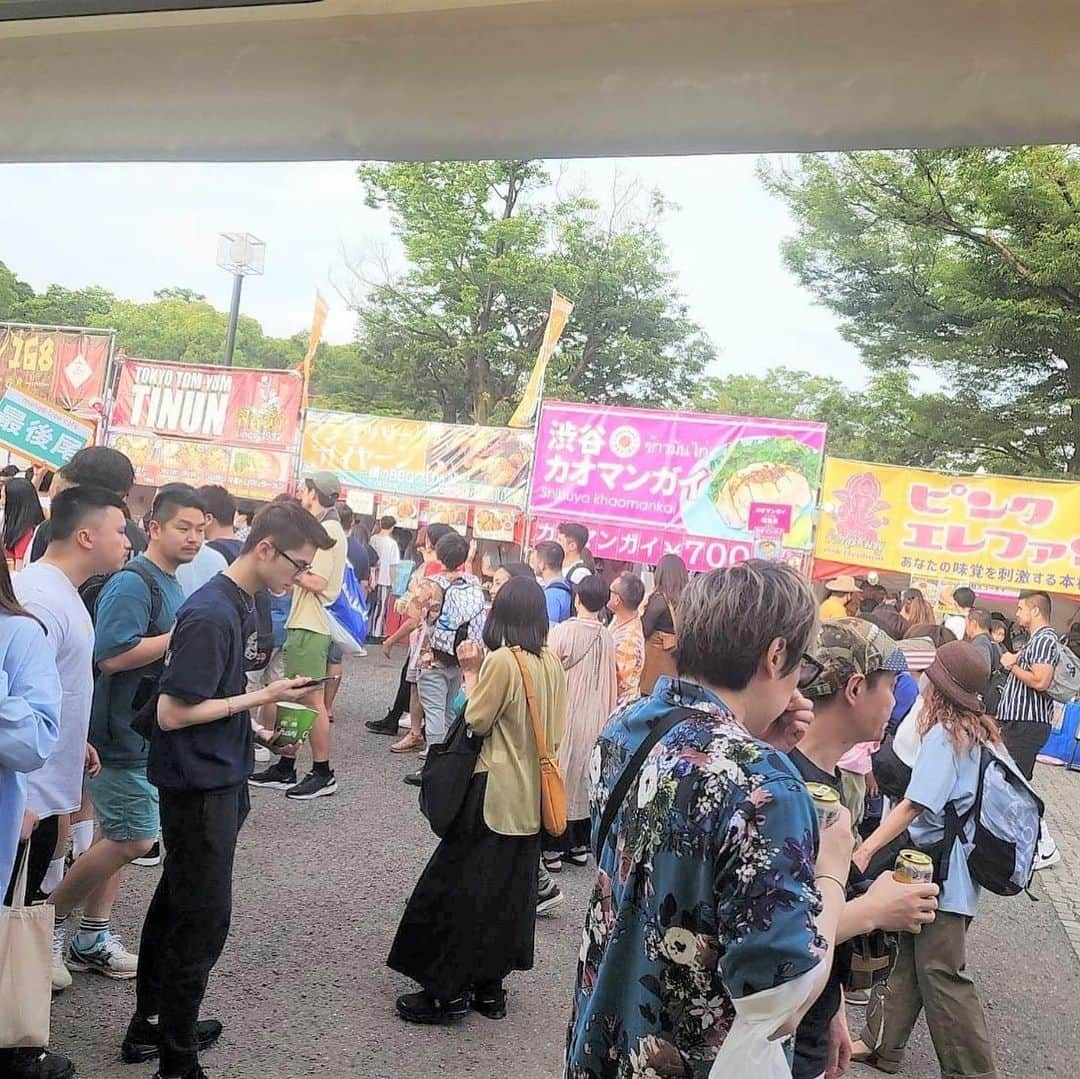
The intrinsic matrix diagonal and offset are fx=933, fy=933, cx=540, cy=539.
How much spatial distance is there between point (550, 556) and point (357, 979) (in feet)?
5.96

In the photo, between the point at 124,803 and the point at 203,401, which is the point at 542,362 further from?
the point at 124,803

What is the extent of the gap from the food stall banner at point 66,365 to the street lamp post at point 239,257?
3.71 metres

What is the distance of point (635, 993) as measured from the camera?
0.83 meters

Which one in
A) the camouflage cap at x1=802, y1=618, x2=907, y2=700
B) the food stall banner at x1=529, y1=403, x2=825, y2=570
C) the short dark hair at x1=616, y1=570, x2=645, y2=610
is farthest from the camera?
the food stall banner at x1=529, y1=403, x2=825, y2=570

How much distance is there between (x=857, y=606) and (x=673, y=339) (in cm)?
1060

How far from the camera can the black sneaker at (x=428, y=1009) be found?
1.98 meters

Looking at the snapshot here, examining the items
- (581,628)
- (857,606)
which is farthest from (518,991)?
(857,606)

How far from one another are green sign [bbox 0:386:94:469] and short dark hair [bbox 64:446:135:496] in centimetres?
209

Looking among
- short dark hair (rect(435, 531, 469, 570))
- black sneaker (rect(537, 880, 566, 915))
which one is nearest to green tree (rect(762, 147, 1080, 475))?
short dark hair (rect(435, 531, 469, 570))

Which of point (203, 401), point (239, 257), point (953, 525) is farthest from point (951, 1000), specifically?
point (239, 257)

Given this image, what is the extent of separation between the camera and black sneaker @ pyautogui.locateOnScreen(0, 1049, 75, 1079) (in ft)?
5.09

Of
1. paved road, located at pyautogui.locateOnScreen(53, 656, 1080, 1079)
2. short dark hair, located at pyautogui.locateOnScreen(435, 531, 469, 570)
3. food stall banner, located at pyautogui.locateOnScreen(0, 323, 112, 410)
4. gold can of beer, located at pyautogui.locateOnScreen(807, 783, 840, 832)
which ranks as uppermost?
food stall banner, located at pyautogui.locateOnScreen(0, 323, 112, 410)

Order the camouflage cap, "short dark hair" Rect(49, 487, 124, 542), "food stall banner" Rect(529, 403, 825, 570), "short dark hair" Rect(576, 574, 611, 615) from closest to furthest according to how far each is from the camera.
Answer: the camouflage cap < "short dark hair" Rect(49, 487, 124, 542) < "short dark hair" Rect(576, 574, 611, 615) < "food stall banner" Rect(529, 403, 825, 570)

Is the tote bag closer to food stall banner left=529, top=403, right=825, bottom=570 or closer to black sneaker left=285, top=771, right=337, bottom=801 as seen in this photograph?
black sneaker left=285, top=771, right=337, bottom=801
